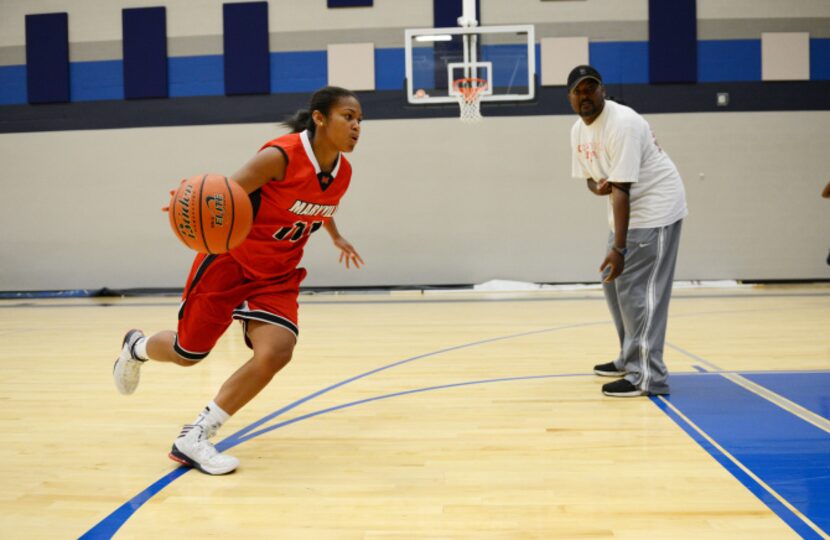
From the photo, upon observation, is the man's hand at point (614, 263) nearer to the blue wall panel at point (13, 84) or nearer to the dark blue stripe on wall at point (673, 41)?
the dark blue stripe on wall at point (673, 41)

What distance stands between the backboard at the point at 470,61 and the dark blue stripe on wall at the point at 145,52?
3609 mm

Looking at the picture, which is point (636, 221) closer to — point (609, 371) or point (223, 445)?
point (609, 371)

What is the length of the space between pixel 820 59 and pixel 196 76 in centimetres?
856

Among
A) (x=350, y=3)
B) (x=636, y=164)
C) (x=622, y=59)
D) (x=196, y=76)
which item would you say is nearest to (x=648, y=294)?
(x=636, y=164)

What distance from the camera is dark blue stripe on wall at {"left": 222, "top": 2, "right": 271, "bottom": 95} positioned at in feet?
32.6

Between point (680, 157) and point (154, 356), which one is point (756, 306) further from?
point (154, 356)

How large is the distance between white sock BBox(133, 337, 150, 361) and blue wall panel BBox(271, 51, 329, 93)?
7.57 m

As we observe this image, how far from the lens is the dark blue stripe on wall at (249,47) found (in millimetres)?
9930

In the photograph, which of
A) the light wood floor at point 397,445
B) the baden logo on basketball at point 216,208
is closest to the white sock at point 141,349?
the light wood floor at point 397,445

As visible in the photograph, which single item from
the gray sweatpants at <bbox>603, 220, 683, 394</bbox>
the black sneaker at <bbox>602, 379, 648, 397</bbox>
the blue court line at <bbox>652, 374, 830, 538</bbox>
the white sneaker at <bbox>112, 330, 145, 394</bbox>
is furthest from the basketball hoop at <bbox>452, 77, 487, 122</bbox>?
the white sneaker at <bbox>112, 330, 145, 394</bbox>

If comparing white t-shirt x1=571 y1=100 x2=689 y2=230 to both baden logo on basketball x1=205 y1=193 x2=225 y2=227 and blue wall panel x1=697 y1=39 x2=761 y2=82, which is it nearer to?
baden logo on basketball x1=205 y1=193 x2=225 y2=227

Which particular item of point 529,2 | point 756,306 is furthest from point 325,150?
point 529,2

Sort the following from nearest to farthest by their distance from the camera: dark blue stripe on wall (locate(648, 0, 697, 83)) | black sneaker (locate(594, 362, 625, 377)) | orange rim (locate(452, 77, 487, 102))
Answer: black sneaker (locate(594, 362, 625, 377)) < orange rim (locate(452, 77, 487, 102)) < dark blue stripe on wall (locate(648, 0, 697, 83))

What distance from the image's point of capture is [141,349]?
9.43 feet
